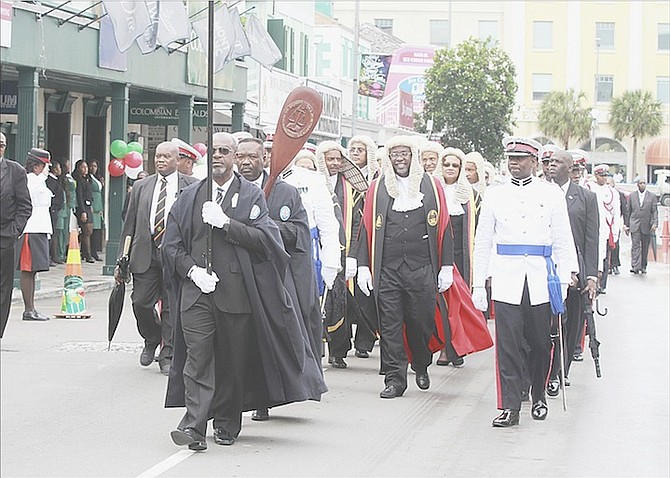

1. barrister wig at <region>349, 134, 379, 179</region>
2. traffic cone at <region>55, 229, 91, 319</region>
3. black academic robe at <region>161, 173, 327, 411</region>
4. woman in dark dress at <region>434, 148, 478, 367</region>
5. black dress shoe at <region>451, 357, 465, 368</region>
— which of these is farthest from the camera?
traffic cone at <region>55, 229, 91, 319</region>

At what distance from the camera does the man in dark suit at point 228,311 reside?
817 centimetres

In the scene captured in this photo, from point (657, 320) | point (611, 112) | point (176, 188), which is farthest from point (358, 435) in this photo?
point (611, 112)

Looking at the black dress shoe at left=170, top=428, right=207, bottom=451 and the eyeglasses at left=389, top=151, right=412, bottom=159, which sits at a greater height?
the eyeglasses at left=389, top=151, right=412, bottom=159

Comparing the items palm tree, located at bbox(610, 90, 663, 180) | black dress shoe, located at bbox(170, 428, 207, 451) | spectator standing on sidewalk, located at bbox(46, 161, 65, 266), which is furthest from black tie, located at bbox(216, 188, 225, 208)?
palm tree, located at bbox(610, 90, 663, 180)

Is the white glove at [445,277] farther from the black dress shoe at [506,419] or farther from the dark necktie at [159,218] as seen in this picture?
the dark necktie at [159,218]

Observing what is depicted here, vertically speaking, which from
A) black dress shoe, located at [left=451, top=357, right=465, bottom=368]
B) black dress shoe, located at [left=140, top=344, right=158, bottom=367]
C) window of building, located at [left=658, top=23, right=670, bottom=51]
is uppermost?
window of building, located at [left=658, top=23, right=670, bottom=51]

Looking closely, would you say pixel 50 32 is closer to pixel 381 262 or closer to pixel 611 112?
pixel 381 262

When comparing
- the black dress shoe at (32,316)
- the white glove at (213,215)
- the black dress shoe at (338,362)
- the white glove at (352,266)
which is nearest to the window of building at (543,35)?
the black dress shoe at (32,316)

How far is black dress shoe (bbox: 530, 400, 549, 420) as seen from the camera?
987 centimetres

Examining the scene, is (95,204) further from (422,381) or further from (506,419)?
(506,419)

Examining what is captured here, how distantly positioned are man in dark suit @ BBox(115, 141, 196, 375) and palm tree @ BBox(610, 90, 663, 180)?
7723 cm

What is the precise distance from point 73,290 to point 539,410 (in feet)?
26.4

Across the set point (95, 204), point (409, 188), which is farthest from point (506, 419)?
point (95, 204)

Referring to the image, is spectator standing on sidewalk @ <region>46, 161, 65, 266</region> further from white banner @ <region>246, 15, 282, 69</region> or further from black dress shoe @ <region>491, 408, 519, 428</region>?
black dress shoe @ <region>491, 408, 519, 428</region>
